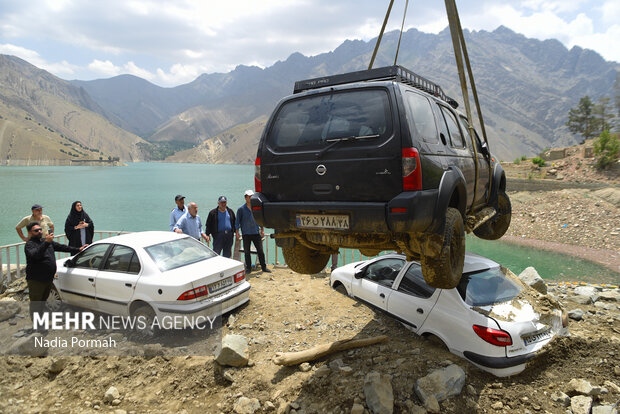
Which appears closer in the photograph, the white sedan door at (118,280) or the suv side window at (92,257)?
the white sedan door at (118,280)

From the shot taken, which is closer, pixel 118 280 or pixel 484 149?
pixel 484 149

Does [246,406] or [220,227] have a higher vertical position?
[220,227]

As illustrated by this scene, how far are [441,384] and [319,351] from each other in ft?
5.23

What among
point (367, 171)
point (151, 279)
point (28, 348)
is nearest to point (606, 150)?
point (367, 171)

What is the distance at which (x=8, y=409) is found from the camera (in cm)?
Result: 507

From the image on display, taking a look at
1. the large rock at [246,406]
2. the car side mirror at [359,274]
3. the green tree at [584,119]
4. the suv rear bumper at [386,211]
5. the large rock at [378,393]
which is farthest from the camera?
the green tree at [584,119]

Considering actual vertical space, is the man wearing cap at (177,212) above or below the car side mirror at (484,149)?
below

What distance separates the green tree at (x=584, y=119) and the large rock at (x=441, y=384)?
2802 inches

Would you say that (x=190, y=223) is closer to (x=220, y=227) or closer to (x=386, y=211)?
(x=220, y=227)

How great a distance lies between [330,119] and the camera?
3.74 meters

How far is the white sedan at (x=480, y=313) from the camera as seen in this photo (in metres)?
4.61

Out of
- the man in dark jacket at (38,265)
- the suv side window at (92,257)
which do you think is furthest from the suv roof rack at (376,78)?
the man in dark jacket at (38,265)

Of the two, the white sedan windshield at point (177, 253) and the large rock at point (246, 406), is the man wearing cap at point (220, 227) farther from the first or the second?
the large rock at point (246, 406)

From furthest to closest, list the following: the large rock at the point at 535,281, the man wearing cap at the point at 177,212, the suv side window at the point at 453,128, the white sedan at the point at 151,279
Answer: the man wearing cap at the point at 177,212 < the large rock at the point at 535,281 < the white sedan at the point at 151,279 < the suv side window at the point at 453,128
